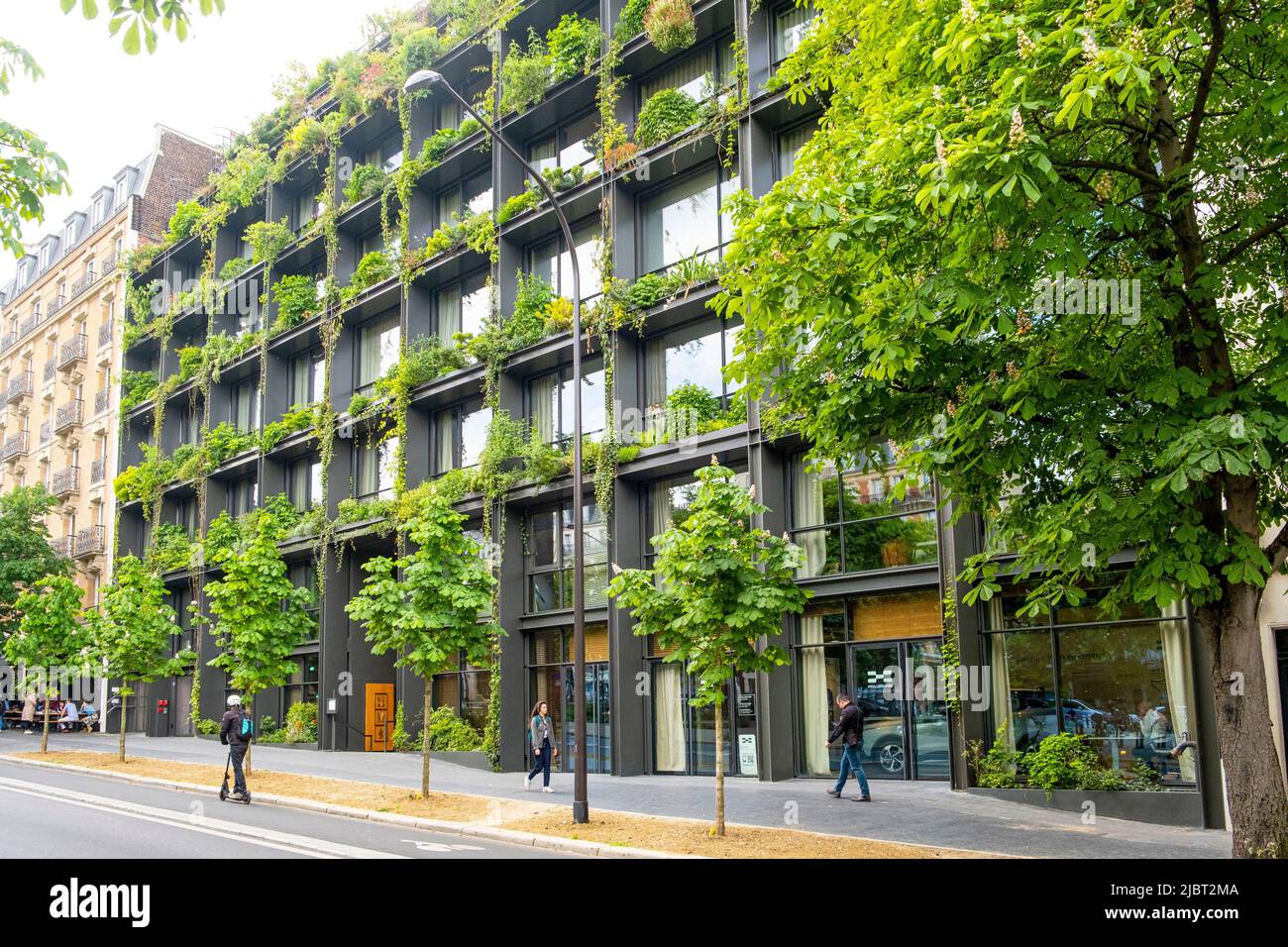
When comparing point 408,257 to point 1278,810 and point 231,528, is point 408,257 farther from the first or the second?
point 1278,810

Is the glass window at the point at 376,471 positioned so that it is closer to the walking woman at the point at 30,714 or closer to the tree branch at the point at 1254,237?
the walking woman at the point at 30,714

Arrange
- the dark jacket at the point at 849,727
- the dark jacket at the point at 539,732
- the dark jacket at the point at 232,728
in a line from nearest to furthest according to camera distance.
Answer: the dark jacket at the point at 849,727 < the dark jacket at the point at 232,728 < the dark jacket at the point at 539,732

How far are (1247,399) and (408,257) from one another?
82.2 ft

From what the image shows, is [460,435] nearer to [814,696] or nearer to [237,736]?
[237,736]

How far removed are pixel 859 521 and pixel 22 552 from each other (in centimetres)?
3698

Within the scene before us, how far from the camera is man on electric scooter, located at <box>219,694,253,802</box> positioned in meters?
18.3

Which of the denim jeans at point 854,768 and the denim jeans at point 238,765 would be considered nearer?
the denim jeans at point 854,768

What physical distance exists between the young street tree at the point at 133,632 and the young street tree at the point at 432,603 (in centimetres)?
1137

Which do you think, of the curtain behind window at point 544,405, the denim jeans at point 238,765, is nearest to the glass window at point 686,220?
the curtain behind window at point 544,405

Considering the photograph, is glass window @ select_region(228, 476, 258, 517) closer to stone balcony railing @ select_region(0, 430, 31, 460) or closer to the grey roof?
the grey roof

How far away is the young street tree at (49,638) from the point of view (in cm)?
3091

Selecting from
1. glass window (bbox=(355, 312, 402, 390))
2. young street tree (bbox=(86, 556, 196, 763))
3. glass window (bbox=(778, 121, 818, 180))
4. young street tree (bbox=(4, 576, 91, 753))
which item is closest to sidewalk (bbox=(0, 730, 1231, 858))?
young street tree (bbox=(86, 556, 196, 763))

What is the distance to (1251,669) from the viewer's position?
9859 mm

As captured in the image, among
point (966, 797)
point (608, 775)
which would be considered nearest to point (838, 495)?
point (966, 797)
